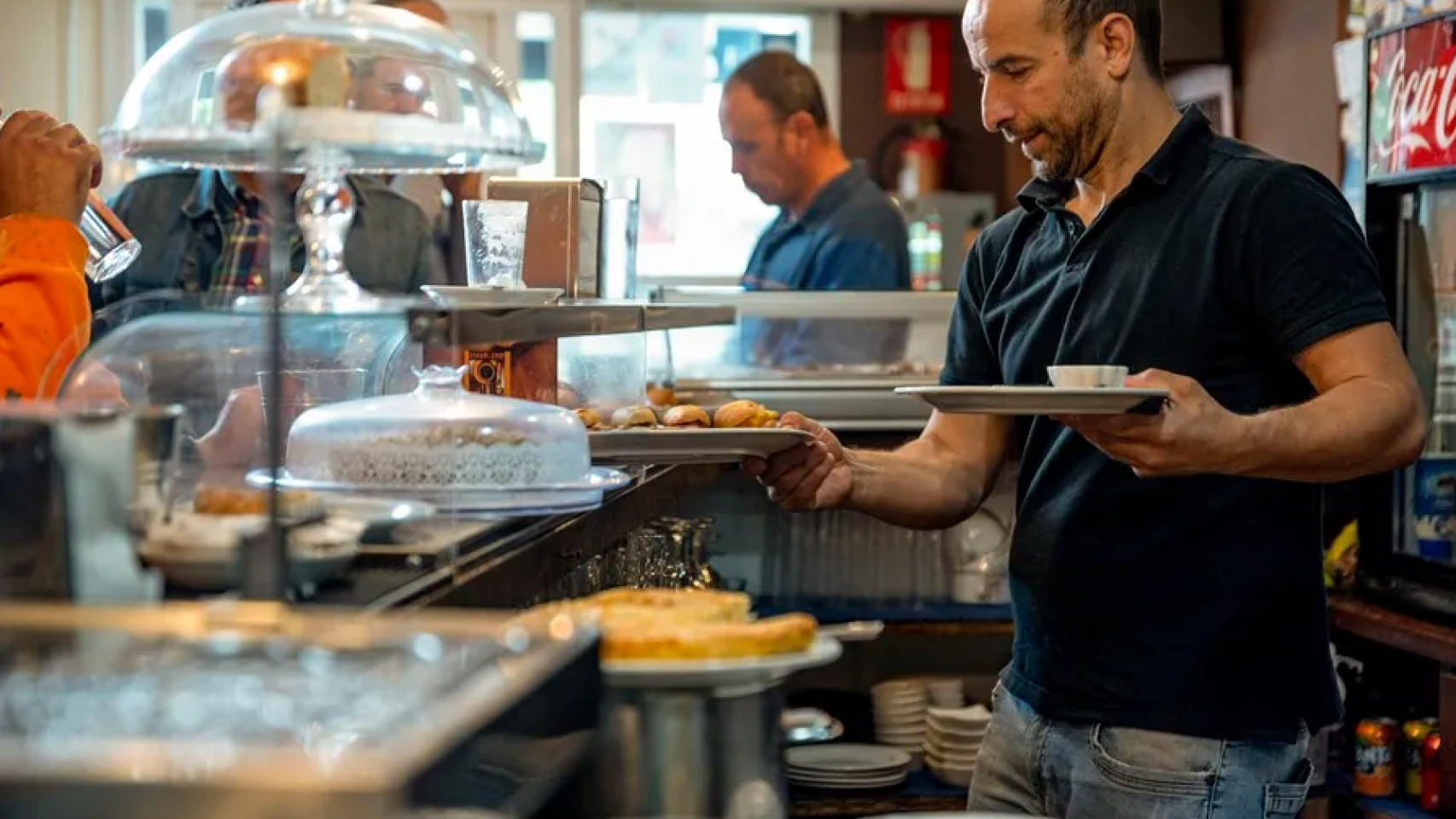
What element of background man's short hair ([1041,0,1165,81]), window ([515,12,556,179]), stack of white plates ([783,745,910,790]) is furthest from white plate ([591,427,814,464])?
window ([515,12,556,179])

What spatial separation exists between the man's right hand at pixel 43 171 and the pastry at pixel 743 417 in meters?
0.91

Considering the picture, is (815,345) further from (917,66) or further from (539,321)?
(917,66)

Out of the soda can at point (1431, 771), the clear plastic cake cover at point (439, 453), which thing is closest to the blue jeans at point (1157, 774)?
the clear plastic cake cover at point (439, 453)

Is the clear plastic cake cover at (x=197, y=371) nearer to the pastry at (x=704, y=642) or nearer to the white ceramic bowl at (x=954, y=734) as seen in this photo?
the pastry at (x=704, y=642)

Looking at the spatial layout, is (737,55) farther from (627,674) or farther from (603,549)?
(627,674)

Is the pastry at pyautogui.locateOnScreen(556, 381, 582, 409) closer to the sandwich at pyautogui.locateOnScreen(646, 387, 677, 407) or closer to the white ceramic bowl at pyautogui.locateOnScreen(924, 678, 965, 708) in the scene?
the sandwich at pyautogui.locateOnScreen(646, 387, 677, 407)

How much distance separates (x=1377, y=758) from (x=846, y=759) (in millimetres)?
1194

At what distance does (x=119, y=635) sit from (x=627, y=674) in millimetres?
381

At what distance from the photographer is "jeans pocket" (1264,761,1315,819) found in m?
2.50

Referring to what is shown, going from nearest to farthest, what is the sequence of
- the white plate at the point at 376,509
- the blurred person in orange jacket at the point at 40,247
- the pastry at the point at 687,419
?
the white plate at the point at 376,509
the blurred person in orange jacket at the point at 40,247
the pastry at the point at 687,419

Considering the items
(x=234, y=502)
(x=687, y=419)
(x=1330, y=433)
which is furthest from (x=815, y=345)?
(x=234, y=502)

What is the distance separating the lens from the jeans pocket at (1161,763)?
2479 millimetres

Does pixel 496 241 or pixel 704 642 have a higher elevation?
pixel 496 241

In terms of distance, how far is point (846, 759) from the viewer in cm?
447
